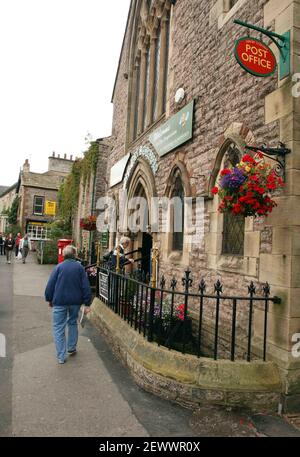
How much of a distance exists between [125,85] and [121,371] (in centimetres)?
1131

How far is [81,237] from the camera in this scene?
66.0 ft

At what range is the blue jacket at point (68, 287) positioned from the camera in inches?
196

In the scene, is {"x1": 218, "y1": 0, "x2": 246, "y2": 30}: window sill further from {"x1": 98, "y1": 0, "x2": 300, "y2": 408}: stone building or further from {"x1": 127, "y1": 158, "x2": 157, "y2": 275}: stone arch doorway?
{"x1": 127, "y1": 158, "x2": 157, "y2": 275}: stone arch doorway

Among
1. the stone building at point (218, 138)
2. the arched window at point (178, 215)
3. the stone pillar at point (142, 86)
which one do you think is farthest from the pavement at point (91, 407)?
the stone pillar at point (142, 86)

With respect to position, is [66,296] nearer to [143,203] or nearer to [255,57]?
[255,57]

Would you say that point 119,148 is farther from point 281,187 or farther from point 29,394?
point 29,394

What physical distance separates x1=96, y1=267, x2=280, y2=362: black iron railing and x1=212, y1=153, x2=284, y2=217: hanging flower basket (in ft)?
3.15

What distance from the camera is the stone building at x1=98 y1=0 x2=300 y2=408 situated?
412 cm

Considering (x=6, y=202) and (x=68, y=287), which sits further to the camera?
Answer: (x=6, y=202)

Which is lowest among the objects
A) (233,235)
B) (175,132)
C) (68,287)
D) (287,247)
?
(68,287)

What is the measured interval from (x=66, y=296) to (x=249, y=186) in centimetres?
305

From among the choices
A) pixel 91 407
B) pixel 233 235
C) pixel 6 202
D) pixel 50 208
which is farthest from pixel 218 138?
pixel 6 202

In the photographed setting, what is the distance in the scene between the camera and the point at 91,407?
358cm

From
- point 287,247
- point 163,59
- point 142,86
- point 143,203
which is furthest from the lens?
point 142,86
